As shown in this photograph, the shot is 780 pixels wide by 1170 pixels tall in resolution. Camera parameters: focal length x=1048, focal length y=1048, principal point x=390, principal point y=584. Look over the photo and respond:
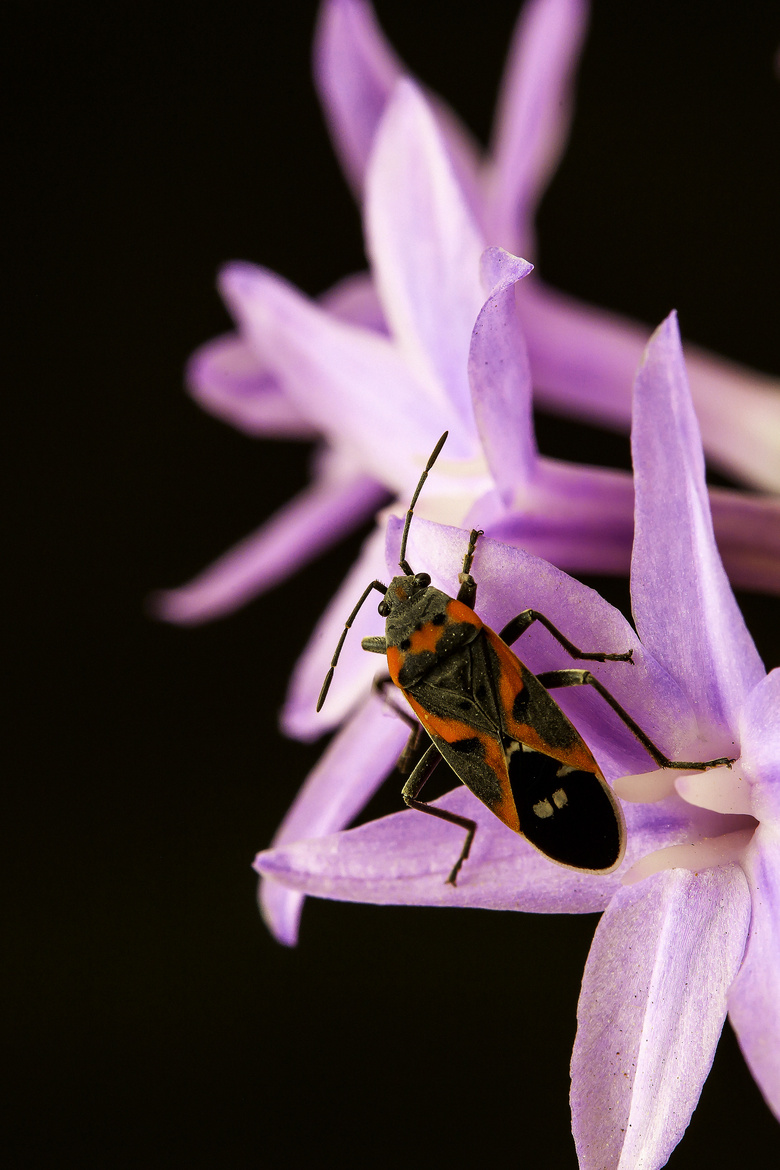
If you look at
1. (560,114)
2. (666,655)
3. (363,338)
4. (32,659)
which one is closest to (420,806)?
(666,655)

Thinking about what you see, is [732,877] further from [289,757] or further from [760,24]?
[760,24]

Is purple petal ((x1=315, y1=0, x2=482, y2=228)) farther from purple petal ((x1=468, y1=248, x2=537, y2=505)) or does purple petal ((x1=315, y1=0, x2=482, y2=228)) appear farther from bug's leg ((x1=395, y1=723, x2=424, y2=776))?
bug's leg ((x1=395, y1=723, x2=424, y2=776))

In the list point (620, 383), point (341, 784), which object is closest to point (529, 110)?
point (620, 383)

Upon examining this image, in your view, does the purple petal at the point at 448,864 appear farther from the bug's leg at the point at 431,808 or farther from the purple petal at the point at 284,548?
the purple petal at the point at 284,548

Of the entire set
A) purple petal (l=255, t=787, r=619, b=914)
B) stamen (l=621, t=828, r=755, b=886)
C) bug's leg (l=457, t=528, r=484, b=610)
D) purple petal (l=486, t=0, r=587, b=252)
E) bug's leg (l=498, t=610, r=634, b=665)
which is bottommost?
stamen (l=621, t=828, r=755, b=886)

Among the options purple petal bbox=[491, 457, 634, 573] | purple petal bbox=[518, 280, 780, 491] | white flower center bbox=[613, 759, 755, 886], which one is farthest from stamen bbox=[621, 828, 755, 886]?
purple petal bbox=[518, 280, 780, 491]

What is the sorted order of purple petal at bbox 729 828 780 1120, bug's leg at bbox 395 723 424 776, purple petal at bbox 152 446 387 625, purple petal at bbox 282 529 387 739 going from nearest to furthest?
purple petal at bbox 729 828 780 1120 → bug's leg at bbox 395 723 424 776 → purple petal at bbox 282 529 387 739 → purple petal at bbox 152 446 387 625

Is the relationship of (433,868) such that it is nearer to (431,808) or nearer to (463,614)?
(431,808)
